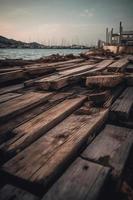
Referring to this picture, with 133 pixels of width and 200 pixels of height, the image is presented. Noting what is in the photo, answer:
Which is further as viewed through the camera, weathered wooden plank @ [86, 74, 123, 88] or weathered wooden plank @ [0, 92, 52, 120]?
weathered wooden plank @ [86, 74, 123, 88]

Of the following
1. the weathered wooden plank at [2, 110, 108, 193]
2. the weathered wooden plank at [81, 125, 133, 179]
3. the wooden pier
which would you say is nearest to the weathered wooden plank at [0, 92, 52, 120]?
the wooden pier

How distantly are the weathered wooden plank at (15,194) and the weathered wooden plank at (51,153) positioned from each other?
2.8 inches

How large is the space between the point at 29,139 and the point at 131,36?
31634mm

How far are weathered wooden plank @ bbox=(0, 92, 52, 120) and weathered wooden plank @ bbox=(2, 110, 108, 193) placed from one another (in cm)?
56

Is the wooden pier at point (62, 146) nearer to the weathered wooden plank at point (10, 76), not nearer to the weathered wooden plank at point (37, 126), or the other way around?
the weathered wooden plank at point (37, 126)

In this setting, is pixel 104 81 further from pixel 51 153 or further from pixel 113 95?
pixel 51 153

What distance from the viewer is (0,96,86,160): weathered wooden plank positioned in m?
1.71

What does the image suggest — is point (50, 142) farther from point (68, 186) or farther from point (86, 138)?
point (68, 186)

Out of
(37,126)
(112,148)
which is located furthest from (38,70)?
(112,148)

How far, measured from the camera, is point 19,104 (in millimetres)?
2633

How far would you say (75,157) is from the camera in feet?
5.81

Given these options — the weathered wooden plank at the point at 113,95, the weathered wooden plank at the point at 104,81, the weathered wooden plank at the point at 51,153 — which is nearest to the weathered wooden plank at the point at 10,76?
the weathered wooden plank at the point at 104,81

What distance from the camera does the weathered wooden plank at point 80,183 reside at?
4.16 ft

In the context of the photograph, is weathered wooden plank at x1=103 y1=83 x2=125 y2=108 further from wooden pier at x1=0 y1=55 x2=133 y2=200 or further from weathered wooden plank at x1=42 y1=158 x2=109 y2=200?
weathered wooden plank at x1=42 y1=158 x2=109 y2=200
